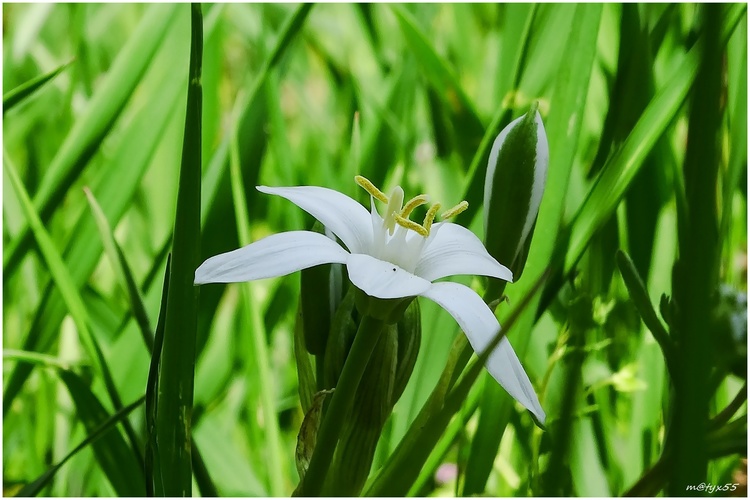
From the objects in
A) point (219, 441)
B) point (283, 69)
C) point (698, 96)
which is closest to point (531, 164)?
point (698, 96)

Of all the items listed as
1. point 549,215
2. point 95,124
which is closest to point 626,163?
point 549,215

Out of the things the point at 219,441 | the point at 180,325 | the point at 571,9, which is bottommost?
the point at 219,441

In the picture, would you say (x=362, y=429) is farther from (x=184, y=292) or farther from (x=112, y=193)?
(x=112, y=193)

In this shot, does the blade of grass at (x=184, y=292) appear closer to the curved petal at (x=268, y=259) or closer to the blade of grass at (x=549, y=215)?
the curved petal at (x=268, y=259)

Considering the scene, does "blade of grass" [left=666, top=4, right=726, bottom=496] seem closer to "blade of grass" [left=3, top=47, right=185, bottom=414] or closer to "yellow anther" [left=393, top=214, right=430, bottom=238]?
"yellow anther" [left=393, top=214, right=430, bottom=238]

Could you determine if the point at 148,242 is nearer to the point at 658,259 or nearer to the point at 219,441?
the point at 219,441

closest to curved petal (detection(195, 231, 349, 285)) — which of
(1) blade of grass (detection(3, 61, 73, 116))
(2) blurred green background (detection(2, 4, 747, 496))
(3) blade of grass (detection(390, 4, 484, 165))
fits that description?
(2) blurred green background (detection(2, 4, 747, 496))

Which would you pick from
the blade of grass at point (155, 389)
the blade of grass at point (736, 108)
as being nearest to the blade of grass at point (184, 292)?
the blade of grass at point (155, 389)
